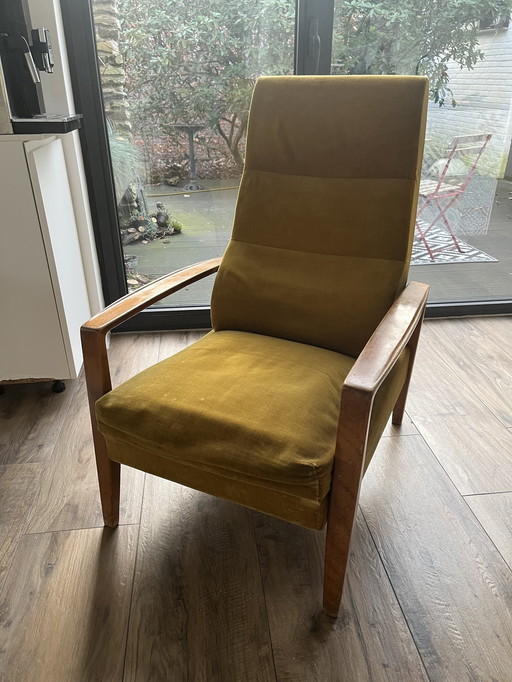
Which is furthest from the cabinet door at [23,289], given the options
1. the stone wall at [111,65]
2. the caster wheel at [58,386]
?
the stone wall at [111,65]

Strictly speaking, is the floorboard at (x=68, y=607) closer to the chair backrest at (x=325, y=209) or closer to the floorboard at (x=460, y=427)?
Result: the chair backrest at (x=325, y=209)

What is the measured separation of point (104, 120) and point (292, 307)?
123cm

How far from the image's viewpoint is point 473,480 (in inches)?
61.9

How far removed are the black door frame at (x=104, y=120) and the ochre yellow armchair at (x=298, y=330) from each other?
0.77 meters

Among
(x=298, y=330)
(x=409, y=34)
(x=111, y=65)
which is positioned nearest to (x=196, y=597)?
(x=298, y=330)

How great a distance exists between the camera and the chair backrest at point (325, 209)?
1342 millimetres

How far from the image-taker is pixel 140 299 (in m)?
1.33

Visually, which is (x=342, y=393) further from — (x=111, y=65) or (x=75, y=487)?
(x=111, y=65)

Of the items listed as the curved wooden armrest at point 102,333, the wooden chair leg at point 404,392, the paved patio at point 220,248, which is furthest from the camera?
the paved patio at point 220,248

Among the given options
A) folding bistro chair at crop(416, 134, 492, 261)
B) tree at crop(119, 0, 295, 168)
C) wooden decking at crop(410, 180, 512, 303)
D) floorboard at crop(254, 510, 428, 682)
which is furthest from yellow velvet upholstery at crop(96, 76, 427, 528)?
wooden decking at crop(410, 180, 512, 303)

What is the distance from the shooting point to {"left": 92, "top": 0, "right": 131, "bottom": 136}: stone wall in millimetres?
1958

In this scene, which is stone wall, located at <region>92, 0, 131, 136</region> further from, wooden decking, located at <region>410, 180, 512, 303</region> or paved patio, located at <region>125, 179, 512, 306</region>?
wooden decking, located at <region>410, 180, 512, 303</region>

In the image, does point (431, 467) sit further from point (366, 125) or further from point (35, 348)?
point (35, 348)

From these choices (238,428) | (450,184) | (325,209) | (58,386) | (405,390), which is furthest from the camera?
(450,184)
